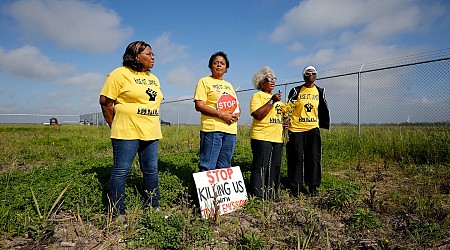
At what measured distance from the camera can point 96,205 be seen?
333 cm

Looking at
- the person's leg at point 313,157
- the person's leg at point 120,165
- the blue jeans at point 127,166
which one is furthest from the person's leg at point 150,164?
the person's leg at point 313,157

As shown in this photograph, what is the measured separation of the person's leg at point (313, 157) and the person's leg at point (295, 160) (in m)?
0.10

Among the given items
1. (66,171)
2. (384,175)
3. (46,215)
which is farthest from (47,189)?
(384,175)

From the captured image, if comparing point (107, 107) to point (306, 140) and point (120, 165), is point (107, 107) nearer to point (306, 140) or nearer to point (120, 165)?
point (120, 165)

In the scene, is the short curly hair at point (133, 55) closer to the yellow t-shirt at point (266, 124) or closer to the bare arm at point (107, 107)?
the bare arm at point (107, 107)

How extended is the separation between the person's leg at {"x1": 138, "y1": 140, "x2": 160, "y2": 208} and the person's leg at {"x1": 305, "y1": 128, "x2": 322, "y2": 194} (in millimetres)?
2135

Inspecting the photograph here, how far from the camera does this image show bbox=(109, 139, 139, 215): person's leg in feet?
9.28

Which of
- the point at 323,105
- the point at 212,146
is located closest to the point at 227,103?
the point at 212,146

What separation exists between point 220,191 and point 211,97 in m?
1.10

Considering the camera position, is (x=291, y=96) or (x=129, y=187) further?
(x=291, y=96)

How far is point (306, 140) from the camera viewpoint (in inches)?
161

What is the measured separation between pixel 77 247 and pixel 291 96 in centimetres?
325

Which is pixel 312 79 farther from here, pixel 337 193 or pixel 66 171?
pixel 66 171

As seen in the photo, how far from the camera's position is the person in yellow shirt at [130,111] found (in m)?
2.82
